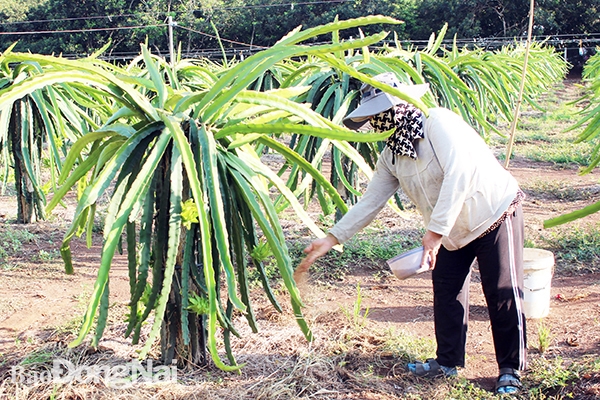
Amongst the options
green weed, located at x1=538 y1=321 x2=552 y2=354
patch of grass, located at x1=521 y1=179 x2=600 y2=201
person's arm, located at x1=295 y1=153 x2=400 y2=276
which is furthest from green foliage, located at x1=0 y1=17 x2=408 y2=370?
patch of grass, located at x1=521 y1=179 x2=600 y2=201

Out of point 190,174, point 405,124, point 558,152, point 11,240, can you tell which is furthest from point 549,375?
point 558,152

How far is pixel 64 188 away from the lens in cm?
220

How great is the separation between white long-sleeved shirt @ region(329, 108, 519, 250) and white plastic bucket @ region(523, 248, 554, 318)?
0.80m

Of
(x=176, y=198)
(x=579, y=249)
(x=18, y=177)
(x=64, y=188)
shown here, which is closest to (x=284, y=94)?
(x=176, y=198)

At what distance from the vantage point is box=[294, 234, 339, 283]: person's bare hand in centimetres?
260

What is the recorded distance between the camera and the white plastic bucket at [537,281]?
3335mm

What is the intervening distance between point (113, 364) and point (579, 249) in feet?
11.6

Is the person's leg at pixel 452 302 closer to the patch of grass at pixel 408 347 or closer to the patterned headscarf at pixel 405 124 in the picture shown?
the patch of grass at pixel 408 347

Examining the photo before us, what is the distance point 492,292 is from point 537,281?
797mm

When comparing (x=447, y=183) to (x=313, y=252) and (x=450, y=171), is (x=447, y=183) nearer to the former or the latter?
(x=450, y=171)

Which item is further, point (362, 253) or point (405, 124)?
point (362, 253)

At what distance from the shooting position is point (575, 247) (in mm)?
4699

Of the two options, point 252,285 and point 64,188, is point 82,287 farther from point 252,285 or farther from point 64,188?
point 64,188

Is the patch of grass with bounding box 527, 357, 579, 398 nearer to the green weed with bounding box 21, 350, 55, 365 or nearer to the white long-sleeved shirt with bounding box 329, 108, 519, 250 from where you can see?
the white long-sleeved shirt with bounding box 329, 108, 519, 250
